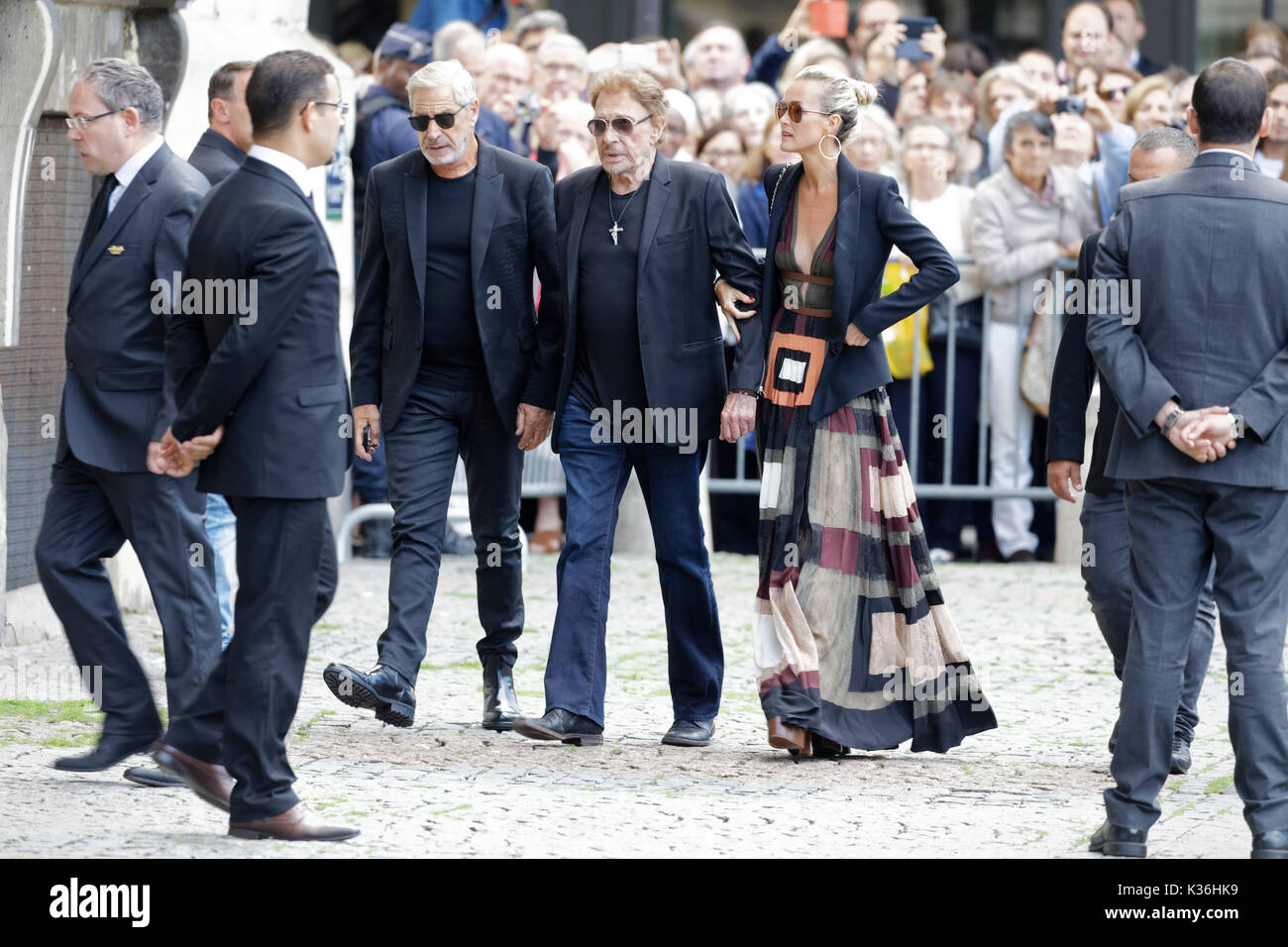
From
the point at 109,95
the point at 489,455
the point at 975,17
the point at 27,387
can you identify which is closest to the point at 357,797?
the point at 489,455

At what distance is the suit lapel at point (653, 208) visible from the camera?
680 cm

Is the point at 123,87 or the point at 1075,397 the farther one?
the point at 1075,397

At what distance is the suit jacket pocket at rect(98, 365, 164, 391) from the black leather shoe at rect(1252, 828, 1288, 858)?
3352 mm

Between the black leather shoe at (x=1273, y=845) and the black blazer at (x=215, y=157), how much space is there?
4053 mm

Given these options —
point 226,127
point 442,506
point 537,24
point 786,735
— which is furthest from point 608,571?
point 537,24

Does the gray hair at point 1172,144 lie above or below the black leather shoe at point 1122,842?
above

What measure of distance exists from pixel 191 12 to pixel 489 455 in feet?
11.8

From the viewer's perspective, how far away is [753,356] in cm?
670

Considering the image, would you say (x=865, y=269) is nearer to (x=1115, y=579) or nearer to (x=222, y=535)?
(x=1115, y=579)

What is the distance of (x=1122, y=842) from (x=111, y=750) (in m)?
2.88

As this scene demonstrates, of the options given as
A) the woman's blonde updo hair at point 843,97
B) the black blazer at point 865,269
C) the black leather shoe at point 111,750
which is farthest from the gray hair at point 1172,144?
the black leather shoe at point 111,750

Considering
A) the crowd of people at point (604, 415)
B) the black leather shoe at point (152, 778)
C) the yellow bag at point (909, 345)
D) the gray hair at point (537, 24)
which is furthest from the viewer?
the gray hair at point (537, 24)

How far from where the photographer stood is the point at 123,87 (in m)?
6.14

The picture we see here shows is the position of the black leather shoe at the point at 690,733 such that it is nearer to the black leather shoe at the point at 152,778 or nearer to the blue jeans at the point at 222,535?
the black leather shoe at the point at 152,778
